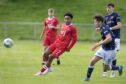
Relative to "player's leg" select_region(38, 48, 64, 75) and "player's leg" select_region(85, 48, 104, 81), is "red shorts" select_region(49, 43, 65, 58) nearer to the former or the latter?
"player's leg" select_region(38, 48, 64, 75)

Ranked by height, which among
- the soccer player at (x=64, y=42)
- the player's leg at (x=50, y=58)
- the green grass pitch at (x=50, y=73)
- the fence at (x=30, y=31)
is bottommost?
the fence at (x=30, y=31)

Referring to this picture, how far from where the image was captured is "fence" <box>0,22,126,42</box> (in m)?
41.0

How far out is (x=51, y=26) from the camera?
21.9 m

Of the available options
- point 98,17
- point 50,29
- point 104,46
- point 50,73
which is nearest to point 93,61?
point 104,46

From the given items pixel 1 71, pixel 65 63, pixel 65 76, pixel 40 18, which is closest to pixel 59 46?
pixel 65 76

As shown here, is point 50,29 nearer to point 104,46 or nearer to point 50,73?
point 50,73

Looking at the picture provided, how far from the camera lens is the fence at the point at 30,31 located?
41.0 meters

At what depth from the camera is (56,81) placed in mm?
15719

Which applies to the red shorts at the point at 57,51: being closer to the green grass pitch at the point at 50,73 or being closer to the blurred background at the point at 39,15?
the green grass pitch at the point at 50,73

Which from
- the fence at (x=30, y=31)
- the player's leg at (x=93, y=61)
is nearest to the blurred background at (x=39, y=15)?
the fence at (x=30, y=31)

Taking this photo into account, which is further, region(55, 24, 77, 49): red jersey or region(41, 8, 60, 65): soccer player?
region(41, 8, 60, 65): soccer player

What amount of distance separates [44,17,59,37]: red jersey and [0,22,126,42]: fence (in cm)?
1859

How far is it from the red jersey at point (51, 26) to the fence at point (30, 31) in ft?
61.0

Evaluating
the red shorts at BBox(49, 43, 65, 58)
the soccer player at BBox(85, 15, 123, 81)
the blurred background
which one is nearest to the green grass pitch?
the soccer player at BBox(85, 15, 123, 81)
